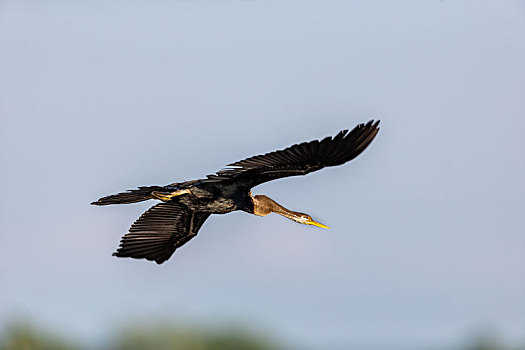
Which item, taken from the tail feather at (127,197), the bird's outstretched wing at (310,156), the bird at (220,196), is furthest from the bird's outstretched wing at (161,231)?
the bird's outstretched wing at (310,156)

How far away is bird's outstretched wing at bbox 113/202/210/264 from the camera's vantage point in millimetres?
19016

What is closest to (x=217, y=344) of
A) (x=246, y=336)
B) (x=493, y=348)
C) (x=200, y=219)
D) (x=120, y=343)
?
(x=246, y=336)

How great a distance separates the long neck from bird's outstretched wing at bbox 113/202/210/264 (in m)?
1.50

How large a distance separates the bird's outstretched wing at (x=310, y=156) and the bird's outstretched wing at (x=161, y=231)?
9.37ft

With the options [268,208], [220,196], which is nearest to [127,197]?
[220,196]

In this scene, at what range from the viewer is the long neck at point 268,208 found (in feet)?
59.7

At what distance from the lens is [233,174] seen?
16.8 m

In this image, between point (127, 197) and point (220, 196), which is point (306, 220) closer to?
point (220, 196)

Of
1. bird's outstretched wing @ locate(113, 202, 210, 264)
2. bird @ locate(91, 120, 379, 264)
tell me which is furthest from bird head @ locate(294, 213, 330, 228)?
bird's outstretched wing @ locate(113, 202, 210, 264)

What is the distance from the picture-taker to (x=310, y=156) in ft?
52.6

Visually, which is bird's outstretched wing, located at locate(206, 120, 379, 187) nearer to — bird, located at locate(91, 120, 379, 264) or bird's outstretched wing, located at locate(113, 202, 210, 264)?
bird, located at locate(91, 120, 379, 264)

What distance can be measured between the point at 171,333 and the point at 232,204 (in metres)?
57.1

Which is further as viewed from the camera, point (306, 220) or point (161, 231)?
point (161, 231)

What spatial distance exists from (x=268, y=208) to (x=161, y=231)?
82.3 inches
